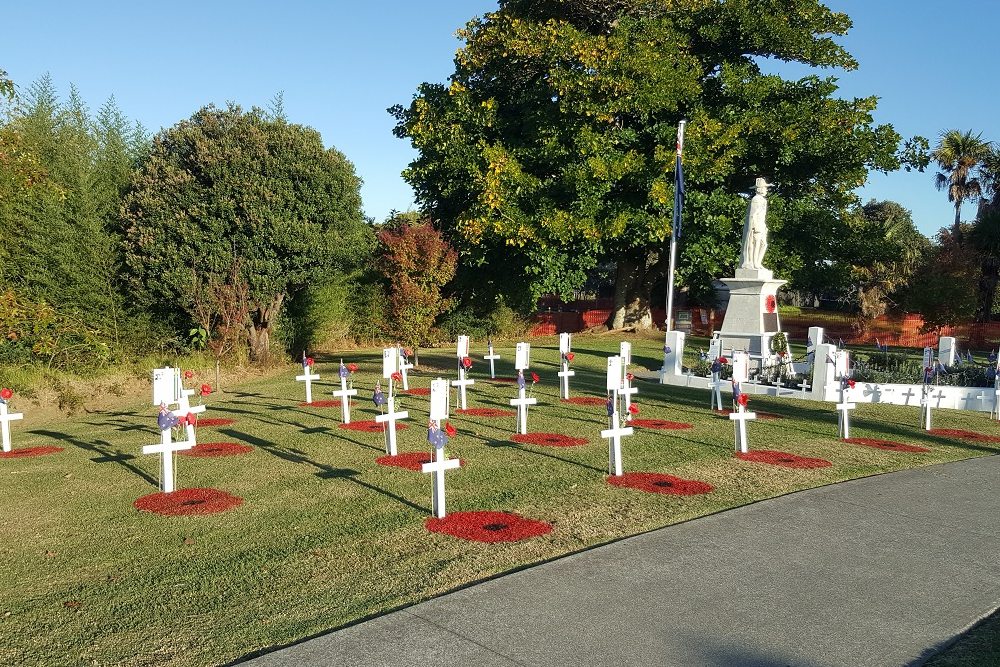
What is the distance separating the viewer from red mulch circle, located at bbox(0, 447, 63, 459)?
10.8m

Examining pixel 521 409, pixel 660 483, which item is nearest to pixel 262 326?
pixel 521 409

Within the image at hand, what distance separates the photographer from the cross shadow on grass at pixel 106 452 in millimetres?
9562

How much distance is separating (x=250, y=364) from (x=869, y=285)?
36.8 metres

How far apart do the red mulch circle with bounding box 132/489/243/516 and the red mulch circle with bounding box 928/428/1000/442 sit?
11060 mm

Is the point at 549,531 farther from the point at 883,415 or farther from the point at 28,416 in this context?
the point at 28,416

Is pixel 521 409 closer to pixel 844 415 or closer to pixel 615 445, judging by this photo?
pixel 615 445

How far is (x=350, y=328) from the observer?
33.7 meters

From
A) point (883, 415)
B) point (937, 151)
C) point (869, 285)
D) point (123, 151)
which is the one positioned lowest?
point (883, 415)

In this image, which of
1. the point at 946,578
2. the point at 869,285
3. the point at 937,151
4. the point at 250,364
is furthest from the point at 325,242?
the point at 937,151

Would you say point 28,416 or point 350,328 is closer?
point 28,416

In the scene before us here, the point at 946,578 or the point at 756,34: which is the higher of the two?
the point at 756,34

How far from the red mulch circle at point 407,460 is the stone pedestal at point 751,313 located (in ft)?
39.5

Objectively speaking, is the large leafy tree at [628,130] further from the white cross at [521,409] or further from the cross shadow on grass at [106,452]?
the cross shadow on grass at [106,452]

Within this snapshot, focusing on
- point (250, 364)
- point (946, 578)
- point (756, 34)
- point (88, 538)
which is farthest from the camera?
point (756, 34)
